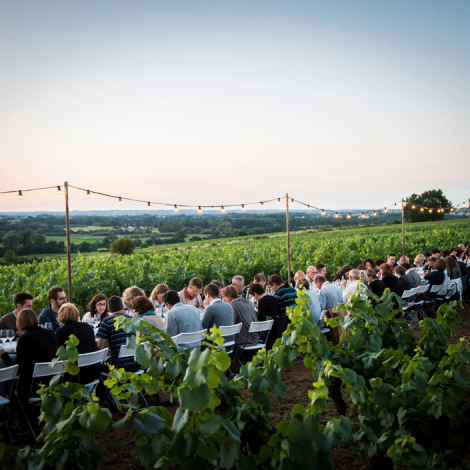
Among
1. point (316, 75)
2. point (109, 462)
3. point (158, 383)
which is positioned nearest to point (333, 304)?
point (109, 462)

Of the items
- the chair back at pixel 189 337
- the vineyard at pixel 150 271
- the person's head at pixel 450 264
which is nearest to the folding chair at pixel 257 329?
the chair back at pixel 189 337

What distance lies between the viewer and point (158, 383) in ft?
7.13

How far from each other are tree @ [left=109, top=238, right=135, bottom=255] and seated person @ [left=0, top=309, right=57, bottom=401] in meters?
36.1

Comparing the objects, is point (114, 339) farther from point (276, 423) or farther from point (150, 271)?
point (150, 271)

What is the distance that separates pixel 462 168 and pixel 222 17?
1880cm

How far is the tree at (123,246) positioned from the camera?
3990 centimetres

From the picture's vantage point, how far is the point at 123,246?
137 ft

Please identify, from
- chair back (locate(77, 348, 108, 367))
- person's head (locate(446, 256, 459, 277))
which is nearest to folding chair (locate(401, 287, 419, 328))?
person's head (locate(446, 256, 459, 277))

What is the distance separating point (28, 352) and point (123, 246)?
1531 inches

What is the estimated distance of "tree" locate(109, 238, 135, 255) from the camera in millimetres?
39900

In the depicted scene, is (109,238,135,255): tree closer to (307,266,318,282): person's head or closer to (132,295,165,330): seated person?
(307,266,318,282): person's head

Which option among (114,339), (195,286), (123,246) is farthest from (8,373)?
(123,246)

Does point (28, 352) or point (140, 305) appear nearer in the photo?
point (28, 352)

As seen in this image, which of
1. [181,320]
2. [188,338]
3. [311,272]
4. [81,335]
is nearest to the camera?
[81,335]
